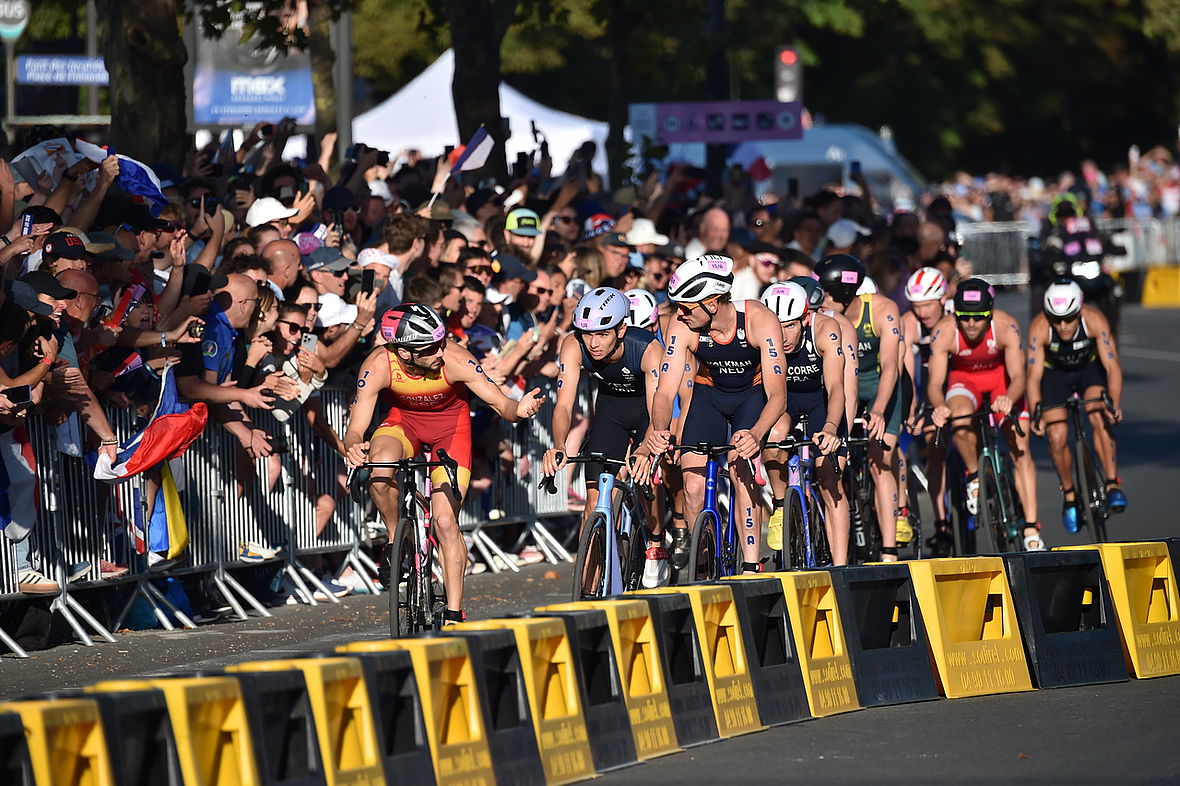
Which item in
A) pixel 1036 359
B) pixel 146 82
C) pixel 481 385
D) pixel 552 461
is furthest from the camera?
pixel 146 82

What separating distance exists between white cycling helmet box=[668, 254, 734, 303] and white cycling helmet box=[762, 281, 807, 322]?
893 millimetres

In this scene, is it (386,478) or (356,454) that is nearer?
(356,454)

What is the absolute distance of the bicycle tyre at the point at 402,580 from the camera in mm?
10195

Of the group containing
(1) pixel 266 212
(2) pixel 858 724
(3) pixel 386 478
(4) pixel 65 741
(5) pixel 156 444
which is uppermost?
(1) pixel 266 212

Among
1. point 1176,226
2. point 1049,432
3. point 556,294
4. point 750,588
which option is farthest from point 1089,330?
point 1176,226

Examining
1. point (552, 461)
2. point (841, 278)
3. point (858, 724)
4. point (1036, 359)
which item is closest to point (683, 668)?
point (858, 724)

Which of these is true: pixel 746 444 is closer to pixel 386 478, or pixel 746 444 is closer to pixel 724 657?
pixel 386 478

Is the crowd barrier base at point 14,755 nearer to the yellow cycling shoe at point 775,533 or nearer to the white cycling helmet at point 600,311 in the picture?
the white cycling helmet at point 600,311

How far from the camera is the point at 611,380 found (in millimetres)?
11891

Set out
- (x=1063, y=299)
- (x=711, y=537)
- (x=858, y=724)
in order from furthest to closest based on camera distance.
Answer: (x=1063, y=299) < (x=711, y=537) < (x=858, y=724)

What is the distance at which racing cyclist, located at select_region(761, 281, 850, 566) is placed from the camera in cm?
1216

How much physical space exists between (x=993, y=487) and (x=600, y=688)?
575cm

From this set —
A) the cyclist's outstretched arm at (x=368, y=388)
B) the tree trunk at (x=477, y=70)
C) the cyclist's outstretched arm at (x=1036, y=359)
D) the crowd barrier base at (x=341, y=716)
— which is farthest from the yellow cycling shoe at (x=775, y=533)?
the tree trunk at (x=477, y=70)

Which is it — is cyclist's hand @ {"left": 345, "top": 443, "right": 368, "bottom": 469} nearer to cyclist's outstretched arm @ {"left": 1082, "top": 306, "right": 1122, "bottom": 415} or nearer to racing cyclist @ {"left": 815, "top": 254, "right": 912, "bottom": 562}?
racing cyclist @ {"left": 815, "top": 254, "right": 912, "bottom": 562}
